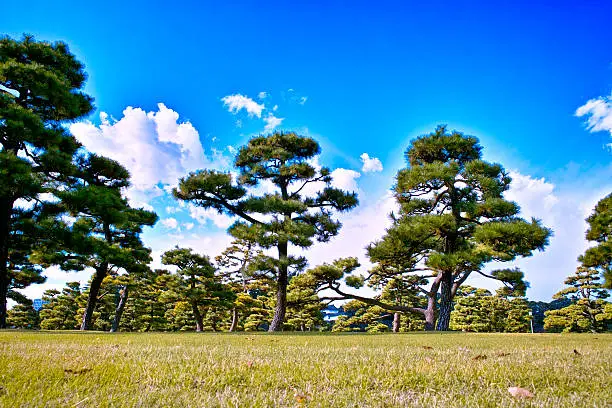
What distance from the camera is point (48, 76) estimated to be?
7.94 metres

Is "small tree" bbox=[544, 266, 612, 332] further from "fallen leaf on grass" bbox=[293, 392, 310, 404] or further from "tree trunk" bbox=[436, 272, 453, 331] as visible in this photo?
"fallen leaf on grass" bbox=[293, 392, 310, 404]

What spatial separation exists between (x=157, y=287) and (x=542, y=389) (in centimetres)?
2273

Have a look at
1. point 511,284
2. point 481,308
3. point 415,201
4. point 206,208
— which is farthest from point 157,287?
point 481,308

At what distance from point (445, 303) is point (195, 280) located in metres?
11.8

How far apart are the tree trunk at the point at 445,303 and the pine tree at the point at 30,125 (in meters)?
10.8

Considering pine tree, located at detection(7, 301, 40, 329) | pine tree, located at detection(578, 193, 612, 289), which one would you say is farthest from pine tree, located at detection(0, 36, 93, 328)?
pine tree, located at detection(7, 301, 40, 329)

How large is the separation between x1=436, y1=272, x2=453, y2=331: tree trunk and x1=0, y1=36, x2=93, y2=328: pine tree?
10.8 metres

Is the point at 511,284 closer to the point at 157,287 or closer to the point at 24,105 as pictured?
A: the point at 24,105

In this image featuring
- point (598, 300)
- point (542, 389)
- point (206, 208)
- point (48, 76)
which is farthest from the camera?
point (598, 300)

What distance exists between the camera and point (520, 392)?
146 cm

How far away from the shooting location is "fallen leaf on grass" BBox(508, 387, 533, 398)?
143 centimetres

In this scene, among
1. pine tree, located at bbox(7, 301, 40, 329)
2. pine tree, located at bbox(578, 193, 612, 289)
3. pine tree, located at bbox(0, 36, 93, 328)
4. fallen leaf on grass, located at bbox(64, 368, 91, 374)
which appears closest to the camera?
fallen leaf on grass, located at bbox(64, 368, 91, 374)

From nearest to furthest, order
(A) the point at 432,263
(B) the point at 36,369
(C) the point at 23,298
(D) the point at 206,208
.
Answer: (B) the point at 36,369
(A) the point at 432,263
(D) the point at 206,208
(C) the point at 23,298

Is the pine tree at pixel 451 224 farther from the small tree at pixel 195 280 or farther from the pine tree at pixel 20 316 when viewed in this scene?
the pine tree at pixel 20 316
